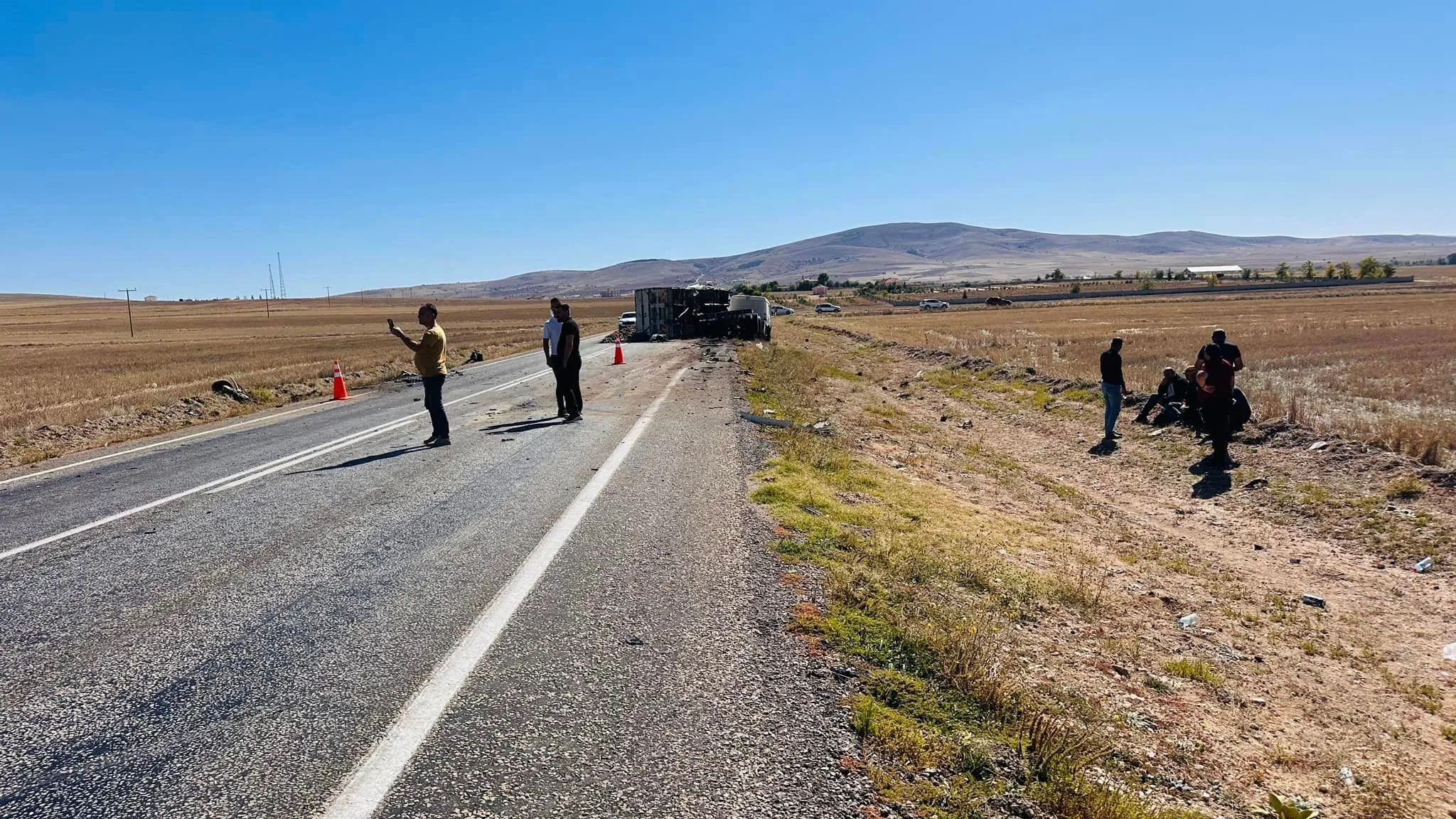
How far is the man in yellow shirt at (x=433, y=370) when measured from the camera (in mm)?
11289

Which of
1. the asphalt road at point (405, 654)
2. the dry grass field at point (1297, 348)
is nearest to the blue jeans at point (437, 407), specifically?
the asphalt road at point (405, 654)

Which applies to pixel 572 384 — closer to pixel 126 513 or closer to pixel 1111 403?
pixel 126 513

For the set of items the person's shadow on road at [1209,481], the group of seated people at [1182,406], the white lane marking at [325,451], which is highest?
the white lane marking at [325,451]

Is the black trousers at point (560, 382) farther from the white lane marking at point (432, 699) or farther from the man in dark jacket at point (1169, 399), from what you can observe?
the man in dark jacket at point (1169, 399)

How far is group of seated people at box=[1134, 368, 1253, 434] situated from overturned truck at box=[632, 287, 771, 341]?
24424mm

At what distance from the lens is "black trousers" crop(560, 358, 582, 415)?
13.8 meters

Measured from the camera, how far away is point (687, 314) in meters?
40.8

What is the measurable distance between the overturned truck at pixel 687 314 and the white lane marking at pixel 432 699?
33.5 meters

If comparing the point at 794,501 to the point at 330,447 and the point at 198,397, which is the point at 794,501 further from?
the point at 198,397

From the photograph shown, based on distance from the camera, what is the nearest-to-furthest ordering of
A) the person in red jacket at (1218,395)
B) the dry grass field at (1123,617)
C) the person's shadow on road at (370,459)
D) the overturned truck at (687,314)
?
the dry grass field at (1123,617), the person's shadow on road at (370,459), the person in red jacket at (1218,395), the overturned truck at (687,314)

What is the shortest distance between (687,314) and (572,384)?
2717 centimetres

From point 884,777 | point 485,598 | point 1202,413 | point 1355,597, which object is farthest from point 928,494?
point 884,777

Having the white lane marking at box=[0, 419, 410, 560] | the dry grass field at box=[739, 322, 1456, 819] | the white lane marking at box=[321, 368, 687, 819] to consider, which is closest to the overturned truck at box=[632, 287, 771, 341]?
the dry grass field at box=[739, 322, 1456, 819]

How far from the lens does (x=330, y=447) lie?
37.0ft
